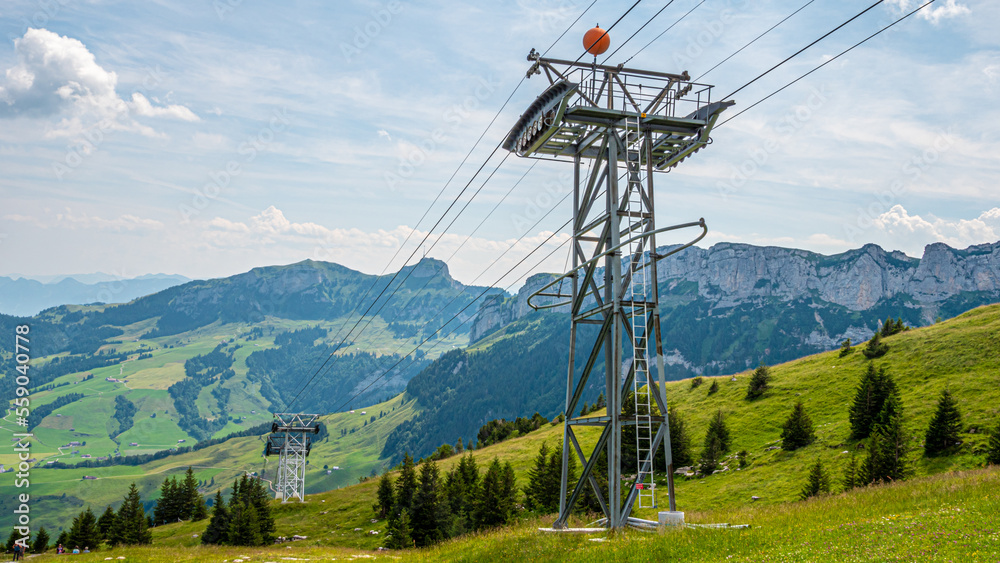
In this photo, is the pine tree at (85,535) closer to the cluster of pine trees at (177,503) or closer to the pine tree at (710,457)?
the cluster of pine trees at (177,503)

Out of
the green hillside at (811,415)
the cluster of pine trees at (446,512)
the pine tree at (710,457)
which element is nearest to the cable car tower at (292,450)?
the green hillside at (811,415)

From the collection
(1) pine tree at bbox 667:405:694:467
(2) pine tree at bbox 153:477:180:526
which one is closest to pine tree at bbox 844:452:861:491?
(1) pine tree at bbox 667:405:694:467

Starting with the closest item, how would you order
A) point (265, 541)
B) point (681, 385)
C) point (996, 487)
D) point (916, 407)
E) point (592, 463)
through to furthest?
point (996, 487) → point (592, 463) → point (916, 407) → point (265, 541) → point (681, 385)

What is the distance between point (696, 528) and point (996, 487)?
10913 mm

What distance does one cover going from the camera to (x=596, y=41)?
23.8 meters

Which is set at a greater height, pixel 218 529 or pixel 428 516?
pixel 428 516

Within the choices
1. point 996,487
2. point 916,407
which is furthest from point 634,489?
point 916,407

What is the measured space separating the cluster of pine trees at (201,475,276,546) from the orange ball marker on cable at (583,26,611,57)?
53.3 m

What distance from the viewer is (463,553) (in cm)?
2228

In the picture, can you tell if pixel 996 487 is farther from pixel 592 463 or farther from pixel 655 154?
pixel 655 154

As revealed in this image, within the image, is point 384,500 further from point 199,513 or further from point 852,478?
point 852,478

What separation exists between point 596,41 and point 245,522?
5424 centimetres

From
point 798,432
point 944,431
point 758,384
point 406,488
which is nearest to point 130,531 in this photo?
point 406,488

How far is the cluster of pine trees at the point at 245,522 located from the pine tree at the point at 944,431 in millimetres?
55906
